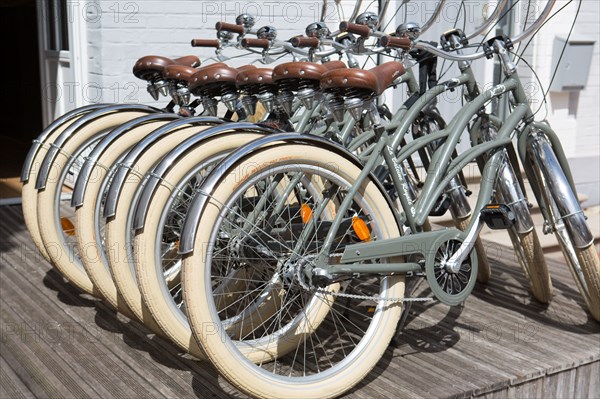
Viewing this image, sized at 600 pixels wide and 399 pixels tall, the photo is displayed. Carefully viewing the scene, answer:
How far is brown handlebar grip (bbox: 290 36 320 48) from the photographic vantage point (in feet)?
10.1

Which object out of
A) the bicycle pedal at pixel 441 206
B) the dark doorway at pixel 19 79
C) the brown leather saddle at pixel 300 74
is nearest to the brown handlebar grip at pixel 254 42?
the brown leather saddle at pixel 300 74

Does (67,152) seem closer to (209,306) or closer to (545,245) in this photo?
(209,306)

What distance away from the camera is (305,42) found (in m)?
3.08

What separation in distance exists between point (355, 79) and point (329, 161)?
258 millimetres

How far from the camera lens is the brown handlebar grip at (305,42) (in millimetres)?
3071

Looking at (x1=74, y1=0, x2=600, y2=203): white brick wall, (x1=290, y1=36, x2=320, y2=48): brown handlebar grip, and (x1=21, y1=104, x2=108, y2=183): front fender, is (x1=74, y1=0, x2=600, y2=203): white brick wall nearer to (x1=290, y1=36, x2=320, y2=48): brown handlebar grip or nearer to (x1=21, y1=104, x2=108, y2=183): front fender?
(x1=21, y1=104, x2=108, y2=183): front fender

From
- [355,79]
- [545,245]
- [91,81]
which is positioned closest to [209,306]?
[355,79]

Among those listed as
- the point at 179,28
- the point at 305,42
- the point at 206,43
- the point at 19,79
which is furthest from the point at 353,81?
the point at 19,79

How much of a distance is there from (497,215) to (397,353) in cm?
60

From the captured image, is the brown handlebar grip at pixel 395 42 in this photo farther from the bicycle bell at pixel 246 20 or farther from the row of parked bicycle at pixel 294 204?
the bicycle bell at pixel 246 20

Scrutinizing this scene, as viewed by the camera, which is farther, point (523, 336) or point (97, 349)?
point (523, 336)

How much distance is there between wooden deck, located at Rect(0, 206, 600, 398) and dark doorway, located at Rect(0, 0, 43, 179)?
16.9 feet

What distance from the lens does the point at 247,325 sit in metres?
2.82

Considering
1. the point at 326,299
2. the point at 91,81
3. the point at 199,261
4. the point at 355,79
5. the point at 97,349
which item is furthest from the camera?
the point at 91,81
